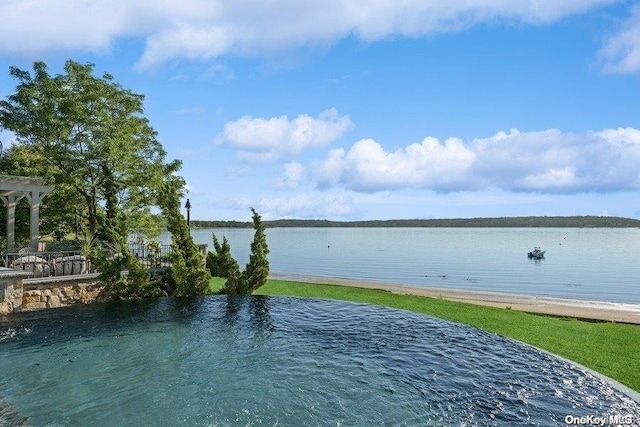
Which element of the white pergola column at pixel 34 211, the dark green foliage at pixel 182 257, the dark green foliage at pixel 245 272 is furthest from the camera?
the dark green foliage at pixel 245 272

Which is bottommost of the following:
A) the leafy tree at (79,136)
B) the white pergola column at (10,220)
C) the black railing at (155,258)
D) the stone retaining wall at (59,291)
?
the stone retaining wall at (59,291)

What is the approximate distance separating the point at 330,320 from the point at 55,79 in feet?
62.0

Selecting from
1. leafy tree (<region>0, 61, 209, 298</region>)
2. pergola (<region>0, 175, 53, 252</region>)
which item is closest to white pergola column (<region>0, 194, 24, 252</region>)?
pergola (<region>0, 175, 53, 252</region>)

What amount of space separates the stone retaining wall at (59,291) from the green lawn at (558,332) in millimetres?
6941

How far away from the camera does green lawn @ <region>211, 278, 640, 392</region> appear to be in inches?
373

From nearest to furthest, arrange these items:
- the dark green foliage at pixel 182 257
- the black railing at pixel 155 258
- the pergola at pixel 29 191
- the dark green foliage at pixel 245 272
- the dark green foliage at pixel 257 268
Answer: the pergola at pixel 29 191 < the dark green foliage at pixel 182 257 < the dark green foliage at pixel 245 272 < the dark green foliage at pixel 257 268 < the black railing at pixel 155 258

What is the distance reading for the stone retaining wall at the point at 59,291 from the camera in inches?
546

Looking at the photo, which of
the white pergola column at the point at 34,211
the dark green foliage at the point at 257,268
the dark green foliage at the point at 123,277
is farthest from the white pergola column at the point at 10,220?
the dark green foliage at the point at 257,268

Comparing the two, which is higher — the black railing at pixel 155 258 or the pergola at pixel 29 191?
the pergola at pixel 29 191

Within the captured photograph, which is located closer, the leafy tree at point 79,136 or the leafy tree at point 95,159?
the leafy tree at point 95,159

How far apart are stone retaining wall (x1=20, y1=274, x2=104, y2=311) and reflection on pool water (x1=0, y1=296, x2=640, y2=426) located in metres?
1.11

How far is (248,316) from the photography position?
45.5ft

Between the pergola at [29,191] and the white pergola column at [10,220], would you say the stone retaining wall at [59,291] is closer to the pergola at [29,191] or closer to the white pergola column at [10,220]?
the pergola at [29,191]

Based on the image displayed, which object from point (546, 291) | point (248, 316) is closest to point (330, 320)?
point (248, 316)
